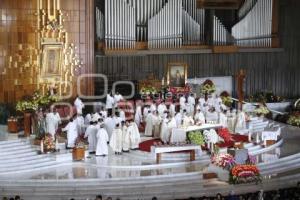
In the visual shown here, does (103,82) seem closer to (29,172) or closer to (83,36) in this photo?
(83,36)

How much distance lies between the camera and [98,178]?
19.3m

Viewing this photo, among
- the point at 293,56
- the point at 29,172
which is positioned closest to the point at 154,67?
the point at 293,56

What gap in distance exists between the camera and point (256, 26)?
102 ft

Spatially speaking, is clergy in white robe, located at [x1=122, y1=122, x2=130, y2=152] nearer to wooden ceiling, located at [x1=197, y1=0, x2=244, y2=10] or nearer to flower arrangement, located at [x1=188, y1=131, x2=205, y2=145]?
flower arrangement, located at [x1=188, y1=131, x2=205, y2=145]

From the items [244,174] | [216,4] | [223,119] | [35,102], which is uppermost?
[216,4]

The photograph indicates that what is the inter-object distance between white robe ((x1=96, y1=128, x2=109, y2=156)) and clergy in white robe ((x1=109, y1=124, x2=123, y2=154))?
0.21 meters

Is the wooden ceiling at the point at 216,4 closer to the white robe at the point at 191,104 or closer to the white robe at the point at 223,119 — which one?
the white robe at the point at 191,104

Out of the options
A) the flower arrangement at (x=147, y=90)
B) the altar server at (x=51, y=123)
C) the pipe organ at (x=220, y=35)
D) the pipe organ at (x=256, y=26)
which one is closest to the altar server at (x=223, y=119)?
the flower arrangement at (x=147, y=90)

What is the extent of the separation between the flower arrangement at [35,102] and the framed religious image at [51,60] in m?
1.13

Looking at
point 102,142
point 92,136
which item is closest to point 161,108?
point 92,136

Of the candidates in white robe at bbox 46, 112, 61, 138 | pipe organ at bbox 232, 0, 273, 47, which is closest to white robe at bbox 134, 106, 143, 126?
white robe at bbox 46, 112, 61, 138

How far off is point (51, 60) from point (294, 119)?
11.1 meters

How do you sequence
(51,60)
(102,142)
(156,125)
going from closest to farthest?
(102,142), (156,125), (51,60)

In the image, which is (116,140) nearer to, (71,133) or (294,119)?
(71,133)
